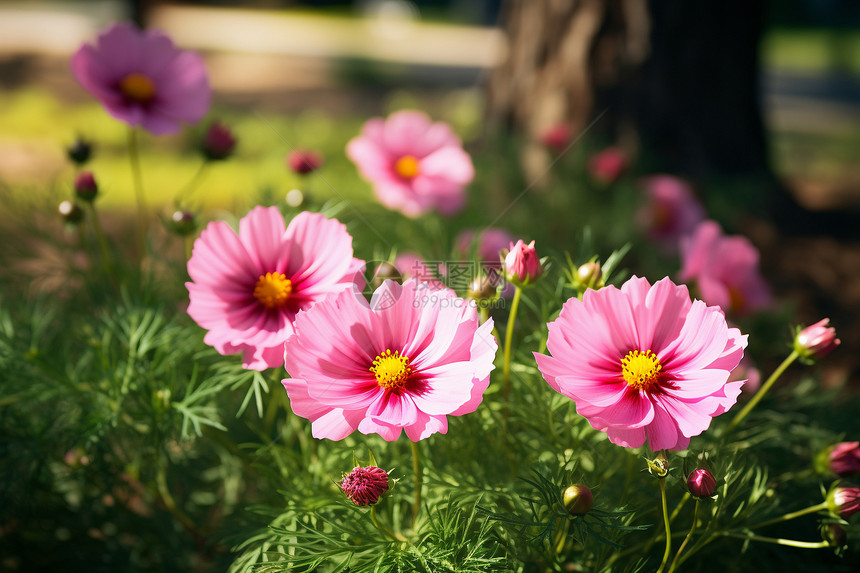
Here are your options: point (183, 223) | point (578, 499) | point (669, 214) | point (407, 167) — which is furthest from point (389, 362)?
point (669, 214)

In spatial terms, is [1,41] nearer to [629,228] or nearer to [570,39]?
[570,39]

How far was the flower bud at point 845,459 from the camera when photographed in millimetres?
812

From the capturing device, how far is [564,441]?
0.85 metres

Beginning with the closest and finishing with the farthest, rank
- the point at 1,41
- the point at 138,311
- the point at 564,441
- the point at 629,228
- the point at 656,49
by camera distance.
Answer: the point at 564,441 → the point at 138,311 → the point at 629,228 → the point at 656,49 → the point at 1,41

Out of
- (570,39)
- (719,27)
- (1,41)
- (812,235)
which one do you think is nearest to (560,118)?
(570,39)

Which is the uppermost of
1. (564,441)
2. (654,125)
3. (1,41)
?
(1,41)

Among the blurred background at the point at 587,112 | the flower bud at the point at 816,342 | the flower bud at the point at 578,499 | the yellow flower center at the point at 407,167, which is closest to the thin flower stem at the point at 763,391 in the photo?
the flower bud at the point at 816,342

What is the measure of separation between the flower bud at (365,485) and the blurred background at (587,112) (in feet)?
2.58

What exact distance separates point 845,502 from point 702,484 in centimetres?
21

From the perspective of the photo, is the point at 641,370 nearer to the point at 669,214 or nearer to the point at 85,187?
the point at 85,187

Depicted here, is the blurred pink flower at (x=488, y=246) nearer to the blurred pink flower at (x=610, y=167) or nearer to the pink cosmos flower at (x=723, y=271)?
the pink cosmos flower at (x=723, y=271)

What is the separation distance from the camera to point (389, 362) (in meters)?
0.73

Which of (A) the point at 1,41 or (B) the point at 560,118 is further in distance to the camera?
(A) the point at 1,41

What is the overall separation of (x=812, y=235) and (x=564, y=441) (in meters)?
1.44
